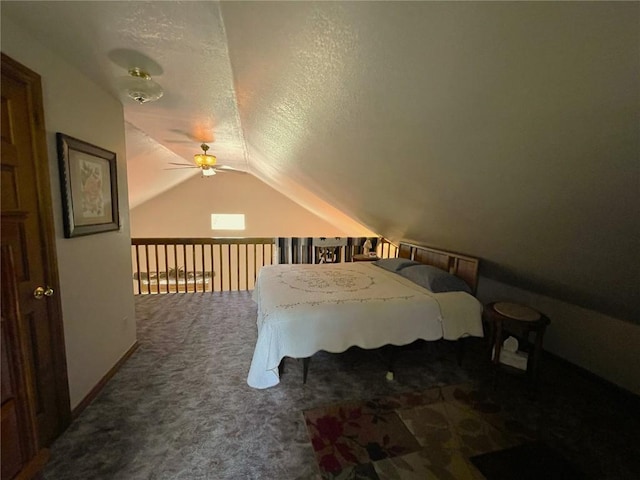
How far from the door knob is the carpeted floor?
35.1 inches

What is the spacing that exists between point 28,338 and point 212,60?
1814 millimetres

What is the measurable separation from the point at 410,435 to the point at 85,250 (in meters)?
2.50

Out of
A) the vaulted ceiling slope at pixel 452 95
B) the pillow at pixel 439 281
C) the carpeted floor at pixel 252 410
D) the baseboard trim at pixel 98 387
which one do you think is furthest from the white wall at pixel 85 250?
the pillow at pixel 439 281

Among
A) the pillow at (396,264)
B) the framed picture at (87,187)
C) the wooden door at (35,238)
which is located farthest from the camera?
the pillow at (396,264)

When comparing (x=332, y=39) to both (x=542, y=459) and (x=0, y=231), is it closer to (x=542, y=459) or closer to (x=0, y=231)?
(x=0, y=231)

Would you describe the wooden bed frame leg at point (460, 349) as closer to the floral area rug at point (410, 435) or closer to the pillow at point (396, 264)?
the floral area rug at point (410, 435)

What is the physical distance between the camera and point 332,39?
1.03 meters

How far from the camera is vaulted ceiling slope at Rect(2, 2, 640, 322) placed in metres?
0.73

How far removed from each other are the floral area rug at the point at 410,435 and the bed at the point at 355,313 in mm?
426

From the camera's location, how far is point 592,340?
2.34 meters

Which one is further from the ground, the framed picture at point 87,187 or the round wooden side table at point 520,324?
the framed picture at point 87,187

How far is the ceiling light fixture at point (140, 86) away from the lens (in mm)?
1575

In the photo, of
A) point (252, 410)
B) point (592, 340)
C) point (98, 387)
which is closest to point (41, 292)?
point (98, 387)

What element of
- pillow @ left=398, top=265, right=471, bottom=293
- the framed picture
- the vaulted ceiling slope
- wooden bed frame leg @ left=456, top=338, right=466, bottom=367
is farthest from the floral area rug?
the framed picture
